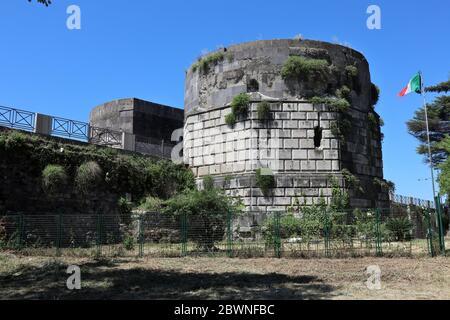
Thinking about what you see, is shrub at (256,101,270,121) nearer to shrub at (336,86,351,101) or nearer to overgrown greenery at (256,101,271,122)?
overgrown greenery at (256,101,271,122)

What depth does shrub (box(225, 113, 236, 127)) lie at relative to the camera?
22.3 metres

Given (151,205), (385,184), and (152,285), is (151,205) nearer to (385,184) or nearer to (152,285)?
(152,285)

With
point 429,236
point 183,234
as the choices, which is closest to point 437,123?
point 429,236

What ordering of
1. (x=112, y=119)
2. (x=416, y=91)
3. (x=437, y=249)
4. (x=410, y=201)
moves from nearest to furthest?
1. (x=437, y=249)
2. (x=416, y=91)
3. (x=410, y=201)
4. (x=112, y=119)

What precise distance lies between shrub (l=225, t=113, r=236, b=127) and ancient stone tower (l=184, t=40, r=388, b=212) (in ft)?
0.15

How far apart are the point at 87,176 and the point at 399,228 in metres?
12.5

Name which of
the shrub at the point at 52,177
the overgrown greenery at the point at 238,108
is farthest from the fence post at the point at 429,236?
the shrub at the point at 52,177

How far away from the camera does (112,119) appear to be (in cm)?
3225

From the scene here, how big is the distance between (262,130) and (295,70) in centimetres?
319

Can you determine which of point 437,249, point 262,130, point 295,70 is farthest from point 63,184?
point 437,249

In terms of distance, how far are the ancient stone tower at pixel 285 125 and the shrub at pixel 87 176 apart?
5.24m

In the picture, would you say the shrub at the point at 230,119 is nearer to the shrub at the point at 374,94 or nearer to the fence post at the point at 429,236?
the shrub at the point at 374,94
